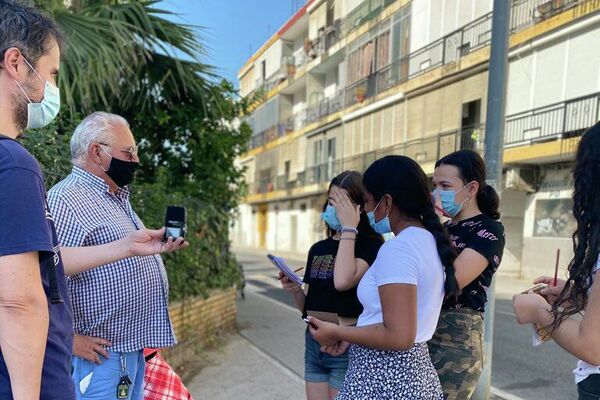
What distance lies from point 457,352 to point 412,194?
84 cm

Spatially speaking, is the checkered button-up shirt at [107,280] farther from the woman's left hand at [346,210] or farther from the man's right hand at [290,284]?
the woman's left hand at [346,210]

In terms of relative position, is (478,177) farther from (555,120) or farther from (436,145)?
(436,145)

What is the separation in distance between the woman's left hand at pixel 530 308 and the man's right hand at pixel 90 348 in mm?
1720

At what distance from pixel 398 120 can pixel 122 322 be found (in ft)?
62.7

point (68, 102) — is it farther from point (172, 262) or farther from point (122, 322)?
point (122, 322)

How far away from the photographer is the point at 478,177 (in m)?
2.37

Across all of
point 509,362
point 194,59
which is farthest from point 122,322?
point 509,362

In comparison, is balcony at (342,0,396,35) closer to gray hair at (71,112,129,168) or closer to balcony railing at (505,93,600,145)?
balcony railing at (505,93,600,145)

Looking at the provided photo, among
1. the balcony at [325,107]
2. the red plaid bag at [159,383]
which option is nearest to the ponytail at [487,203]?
the red plaid bag at [159,383]

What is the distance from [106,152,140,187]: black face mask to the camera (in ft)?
7.19

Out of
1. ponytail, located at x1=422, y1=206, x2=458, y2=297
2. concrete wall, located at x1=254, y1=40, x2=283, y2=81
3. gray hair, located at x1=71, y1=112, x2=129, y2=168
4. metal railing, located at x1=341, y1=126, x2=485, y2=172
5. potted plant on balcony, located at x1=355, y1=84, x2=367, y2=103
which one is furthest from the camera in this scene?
concrete wall, located at x1=254, y1=40, x2=283, y2=81

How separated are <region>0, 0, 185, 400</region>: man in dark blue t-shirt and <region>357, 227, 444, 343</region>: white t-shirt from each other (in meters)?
1.04

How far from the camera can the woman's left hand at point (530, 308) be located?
4.99 ft

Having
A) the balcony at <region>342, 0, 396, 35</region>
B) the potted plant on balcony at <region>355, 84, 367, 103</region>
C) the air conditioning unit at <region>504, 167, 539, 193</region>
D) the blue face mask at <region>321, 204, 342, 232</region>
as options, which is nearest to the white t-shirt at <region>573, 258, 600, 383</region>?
the blue face mask at <region>321, 204, 342, 232</region>
